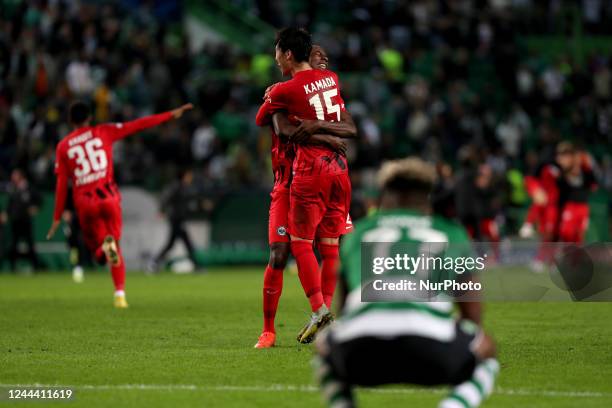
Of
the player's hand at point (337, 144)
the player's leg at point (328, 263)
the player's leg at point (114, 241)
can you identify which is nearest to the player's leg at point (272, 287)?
the player's leg at point (328, 263)

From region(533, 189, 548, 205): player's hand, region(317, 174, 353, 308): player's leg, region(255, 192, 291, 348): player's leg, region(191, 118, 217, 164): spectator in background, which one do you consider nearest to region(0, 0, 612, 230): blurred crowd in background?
region(191, 118, 217, 164): spectator in background

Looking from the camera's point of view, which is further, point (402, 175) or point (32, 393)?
point (32, 393)

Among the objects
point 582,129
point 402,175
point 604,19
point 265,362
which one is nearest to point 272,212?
point 265,362

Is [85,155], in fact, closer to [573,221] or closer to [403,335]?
[573,221]

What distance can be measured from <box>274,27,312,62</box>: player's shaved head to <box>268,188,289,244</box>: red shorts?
1164mm

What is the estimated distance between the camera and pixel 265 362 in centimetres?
944

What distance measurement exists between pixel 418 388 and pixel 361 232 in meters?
Result: 2.90

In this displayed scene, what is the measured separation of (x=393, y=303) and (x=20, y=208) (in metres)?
20.5

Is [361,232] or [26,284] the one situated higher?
[361,232]

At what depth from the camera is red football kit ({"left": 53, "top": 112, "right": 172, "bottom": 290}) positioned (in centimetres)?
1520

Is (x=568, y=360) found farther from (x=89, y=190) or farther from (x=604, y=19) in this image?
(x=604, y=19)

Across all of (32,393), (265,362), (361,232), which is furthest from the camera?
(265,362)

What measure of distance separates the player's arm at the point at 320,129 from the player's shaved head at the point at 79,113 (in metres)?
5.56

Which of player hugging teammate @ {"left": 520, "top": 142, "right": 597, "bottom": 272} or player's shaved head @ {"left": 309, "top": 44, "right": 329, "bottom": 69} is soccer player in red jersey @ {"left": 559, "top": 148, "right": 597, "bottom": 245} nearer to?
player hugging teammate @ {"left": 520, "top": 142, "right": 597, "bottom": 272}
